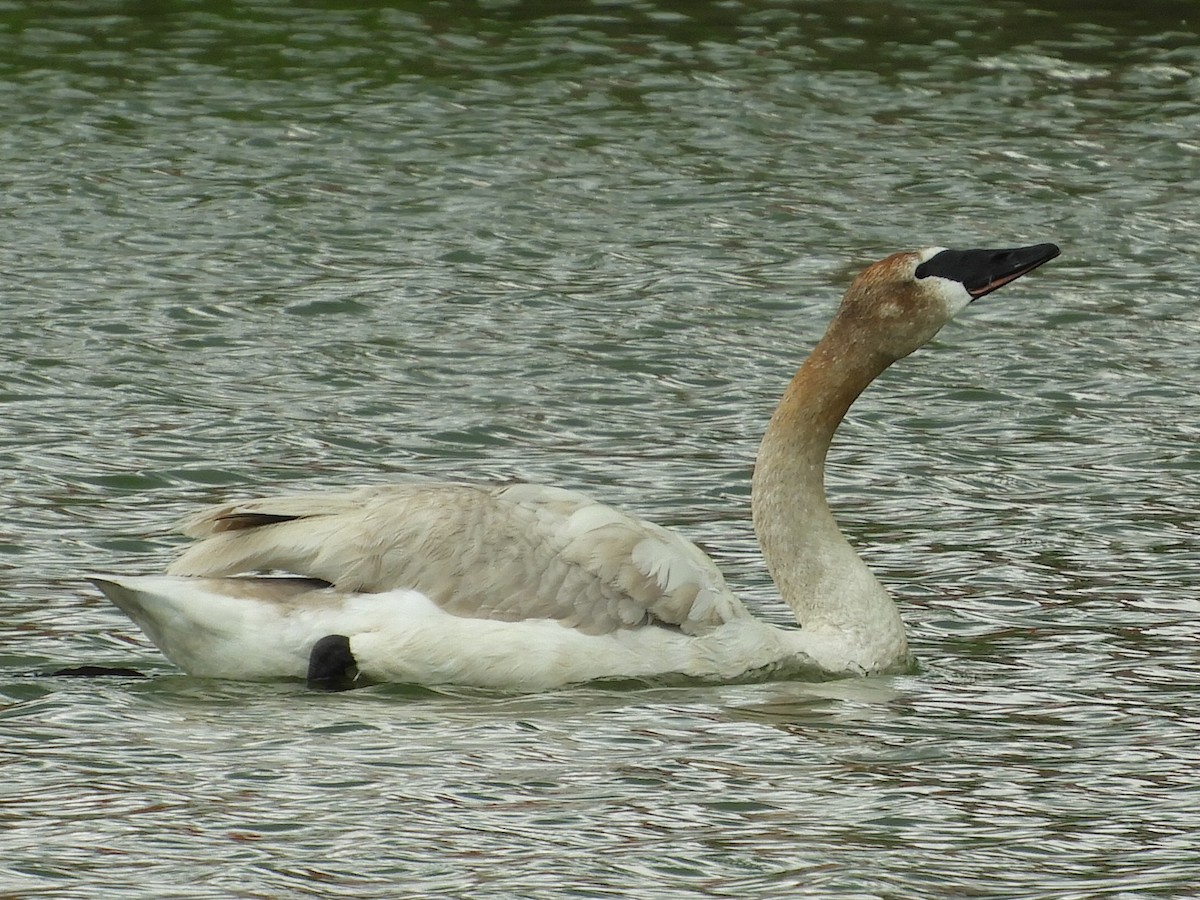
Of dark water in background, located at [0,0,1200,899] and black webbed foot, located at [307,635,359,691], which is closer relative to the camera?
dark water in background, located at [0,0,1200,899]

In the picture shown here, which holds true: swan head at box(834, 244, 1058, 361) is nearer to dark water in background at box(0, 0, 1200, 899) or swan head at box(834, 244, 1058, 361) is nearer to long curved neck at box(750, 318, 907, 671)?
long curved neck at box(750, 318, 907, 671)

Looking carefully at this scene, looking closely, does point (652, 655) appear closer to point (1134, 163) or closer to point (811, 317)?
point (811, 317)

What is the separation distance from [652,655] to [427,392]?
475 centimetres

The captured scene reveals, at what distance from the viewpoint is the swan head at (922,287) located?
9.75 meters

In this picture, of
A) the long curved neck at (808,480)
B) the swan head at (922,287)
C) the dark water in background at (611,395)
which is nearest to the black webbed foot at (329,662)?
the dark water in background at (611,395)

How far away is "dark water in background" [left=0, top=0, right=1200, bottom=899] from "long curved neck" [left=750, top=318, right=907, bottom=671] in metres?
0.52

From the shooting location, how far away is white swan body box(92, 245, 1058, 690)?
29.3 feet

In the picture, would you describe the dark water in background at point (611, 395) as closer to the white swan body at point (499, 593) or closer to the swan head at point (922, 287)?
the white swan body at point (499, 593)

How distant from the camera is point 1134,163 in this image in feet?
61.8

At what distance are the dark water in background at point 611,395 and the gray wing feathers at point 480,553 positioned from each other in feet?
1.28

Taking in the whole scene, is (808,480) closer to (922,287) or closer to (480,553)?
(922,287)

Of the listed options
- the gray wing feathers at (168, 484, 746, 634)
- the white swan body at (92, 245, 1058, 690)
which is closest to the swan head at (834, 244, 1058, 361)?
the white swan body at (92, 245, 1058, 690)

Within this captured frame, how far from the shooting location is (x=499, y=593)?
920 centimetres

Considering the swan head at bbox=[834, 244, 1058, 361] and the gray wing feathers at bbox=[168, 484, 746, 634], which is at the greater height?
the swan head at bbox=[834, 244, 1058, 361]
